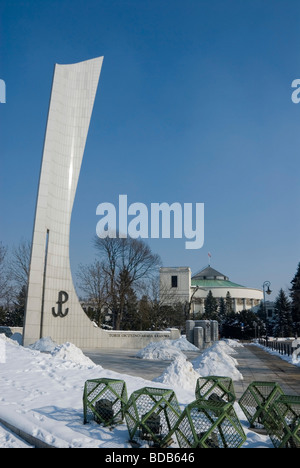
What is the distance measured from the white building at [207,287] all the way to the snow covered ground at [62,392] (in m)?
60.4

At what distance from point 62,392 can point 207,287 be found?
8696cm

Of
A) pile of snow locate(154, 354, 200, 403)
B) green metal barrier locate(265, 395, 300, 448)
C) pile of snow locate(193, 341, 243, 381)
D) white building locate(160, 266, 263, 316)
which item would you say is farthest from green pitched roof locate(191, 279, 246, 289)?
green metal barrier locate(265, 395, 300, 448)

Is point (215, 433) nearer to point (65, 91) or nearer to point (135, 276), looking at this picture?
point (65, 91)

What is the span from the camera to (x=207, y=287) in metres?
93.4

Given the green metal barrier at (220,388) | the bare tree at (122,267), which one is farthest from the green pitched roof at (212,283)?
the green metal barrier at (220,388)

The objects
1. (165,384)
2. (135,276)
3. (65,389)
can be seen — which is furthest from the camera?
(135,276)

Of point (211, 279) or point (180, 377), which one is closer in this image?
point (180, 377)

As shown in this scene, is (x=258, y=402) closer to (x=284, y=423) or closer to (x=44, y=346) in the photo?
(x=284, y=423)

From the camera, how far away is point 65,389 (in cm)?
Answer: 857

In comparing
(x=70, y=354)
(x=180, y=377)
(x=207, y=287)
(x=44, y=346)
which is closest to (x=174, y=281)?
(x=207, y=287)

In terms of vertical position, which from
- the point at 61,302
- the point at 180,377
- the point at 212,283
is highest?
the point at 212,283
